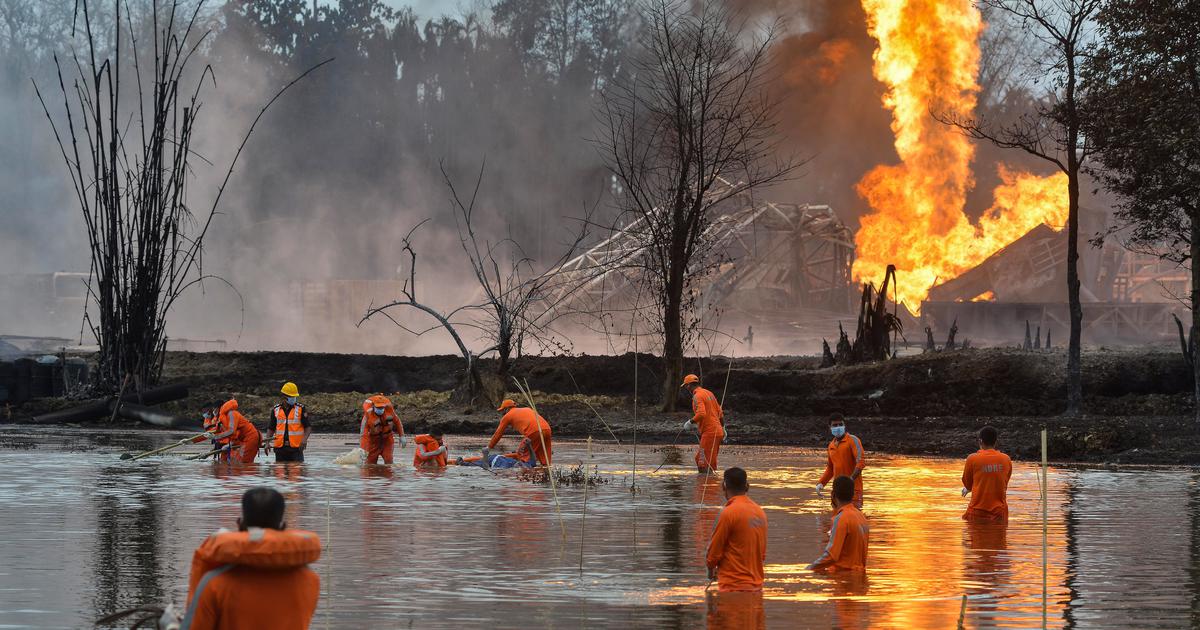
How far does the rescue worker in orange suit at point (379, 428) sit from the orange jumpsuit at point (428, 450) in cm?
29

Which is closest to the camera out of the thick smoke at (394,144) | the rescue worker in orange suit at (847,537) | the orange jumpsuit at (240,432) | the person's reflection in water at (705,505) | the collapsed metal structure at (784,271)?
the rescue worker in orange suit at (847,537)

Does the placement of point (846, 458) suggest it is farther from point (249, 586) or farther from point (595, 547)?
point (249, 586)

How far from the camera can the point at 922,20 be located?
58156 millimetres

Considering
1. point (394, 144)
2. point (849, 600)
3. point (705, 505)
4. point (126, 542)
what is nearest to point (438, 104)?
point (394, 144)

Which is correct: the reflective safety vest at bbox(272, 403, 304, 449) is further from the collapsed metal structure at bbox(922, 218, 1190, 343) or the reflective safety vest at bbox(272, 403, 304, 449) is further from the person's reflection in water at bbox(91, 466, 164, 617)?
the collapsed metal structure at bbox(922, 218, 1190, 343)

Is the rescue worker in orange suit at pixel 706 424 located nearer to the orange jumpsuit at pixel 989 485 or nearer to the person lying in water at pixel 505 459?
A: the person lying in water at pixel 505 459

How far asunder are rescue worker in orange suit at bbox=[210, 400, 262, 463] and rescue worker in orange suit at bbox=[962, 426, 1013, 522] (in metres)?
11.3

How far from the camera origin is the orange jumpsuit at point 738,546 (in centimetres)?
1045

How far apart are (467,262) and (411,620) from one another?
62.9m

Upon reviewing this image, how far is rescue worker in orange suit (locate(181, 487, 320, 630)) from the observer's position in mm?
5887

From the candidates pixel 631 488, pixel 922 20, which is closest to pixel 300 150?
pixel 922 20

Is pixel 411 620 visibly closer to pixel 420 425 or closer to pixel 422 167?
pixel 420 425

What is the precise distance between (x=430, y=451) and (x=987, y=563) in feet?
36.7

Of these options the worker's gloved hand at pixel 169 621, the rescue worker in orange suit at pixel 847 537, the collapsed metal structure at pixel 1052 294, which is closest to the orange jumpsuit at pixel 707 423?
the rescue worker in orange suit at pixel 847 537
